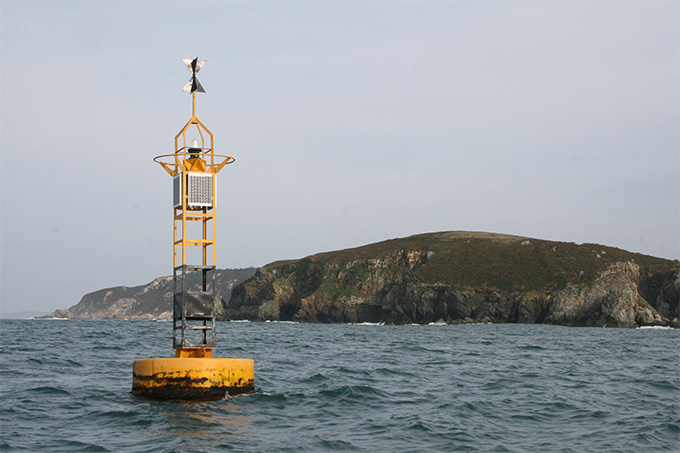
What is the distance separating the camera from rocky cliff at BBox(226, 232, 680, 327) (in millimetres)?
110812

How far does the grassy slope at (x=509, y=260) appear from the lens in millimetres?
124750

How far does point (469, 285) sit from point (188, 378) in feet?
361

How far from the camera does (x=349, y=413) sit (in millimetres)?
18922

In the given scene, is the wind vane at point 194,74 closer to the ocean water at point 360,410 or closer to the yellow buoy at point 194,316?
the yellow buoy at point 194,316

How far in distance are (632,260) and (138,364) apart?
4906 inches

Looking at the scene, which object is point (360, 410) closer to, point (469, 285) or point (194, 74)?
Result: point (194, 74)

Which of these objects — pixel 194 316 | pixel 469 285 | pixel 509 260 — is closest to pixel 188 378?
pixel 194 316

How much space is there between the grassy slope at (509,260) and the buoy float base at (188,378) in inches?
4280

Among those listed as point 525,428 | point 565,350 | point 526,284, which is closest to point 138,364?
point 525,428

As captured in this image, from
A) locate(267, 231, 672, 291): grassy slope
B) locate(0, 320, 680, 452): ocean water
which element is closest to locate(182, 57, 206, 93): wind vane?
locate(0, 320, 680, 452): ocean water

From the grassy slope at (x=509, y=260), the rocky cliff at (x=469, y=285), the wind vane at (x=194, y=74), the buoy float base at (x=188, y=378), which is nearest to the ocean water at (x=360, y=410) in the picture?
the buoy float base at (x=188, y=378)

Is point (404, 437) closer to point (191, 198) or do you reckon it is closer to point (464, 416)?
point (464, 416)

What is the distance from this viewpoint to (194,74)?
70.8 feet

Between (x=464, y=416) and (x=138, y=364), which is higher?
(x=138, y=364)
